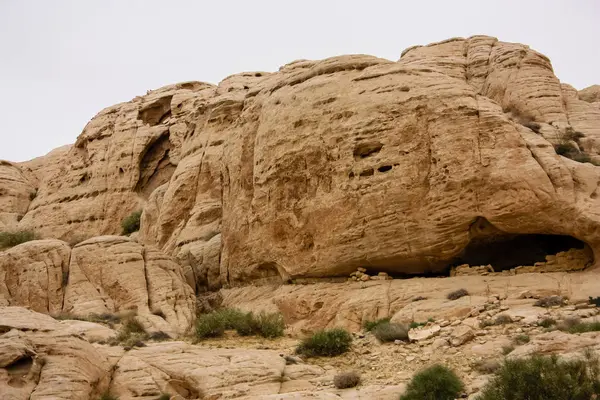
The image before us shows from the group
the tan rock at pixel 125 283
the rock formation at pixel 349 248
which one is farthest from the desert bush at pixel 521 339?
the tan rock at pixel 125 283

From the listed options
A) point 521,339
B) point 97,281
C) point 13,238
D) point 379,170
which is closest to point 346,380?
point 521,339

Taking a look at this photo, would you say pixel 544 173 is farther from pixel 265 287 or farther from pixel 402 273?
pixel 265 287

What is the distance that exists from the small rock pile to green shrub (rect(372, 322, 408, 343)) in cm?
401

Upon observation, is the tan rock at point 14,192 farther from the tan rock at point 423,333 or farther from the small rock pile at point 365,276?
the tan rock at point 423,333

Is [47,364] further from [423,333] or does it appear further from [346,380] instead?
[423,333]

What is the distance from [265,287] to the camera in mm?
21672

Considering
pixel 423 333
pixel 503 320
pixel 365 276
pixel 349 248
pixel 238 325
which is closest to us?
pixel 503 320

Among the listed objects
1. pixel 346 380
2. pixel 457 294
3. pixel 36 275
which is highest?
pixel 36 275

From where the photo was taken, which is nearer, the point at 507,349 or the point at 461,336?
the point at 507,349

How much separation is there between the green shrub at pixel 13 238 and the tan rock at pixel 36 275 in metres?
8.14

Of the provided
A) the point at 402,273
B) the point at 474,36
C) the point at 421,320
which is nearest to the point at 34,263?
the point at 402,273

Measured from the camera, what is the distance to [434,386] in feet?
35.4

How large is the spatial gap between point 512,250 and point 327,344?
7.14 metres

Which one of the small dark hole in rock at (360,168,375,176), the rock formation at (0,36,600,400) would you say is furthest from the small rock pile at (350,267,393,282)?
the small dark hole in rock at (360,168,375,176)
